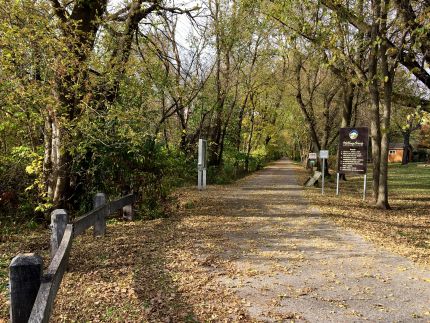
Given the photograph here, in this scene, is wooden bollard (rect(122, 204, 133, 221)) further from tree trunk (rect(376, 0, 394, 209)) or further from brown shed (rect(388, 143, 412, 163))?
brown shed (rect(388, 143, 412, 163))

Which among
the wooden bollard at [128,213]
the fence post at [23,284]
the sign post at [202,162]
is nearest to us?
the fence post at [23,284]

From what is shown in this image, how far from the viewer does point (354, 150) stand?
1669 centimetres

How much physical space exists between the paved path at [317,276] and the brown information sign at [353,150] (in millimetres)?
7340

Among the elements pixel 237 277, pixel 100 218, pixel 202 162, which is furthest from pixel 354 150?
pixel 237 277

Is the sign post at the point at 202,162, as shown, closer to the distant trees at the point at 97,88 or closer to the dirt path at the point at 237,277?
the distant trees at the point at 97,88

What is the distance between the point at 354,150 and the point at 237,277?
12.5 metres

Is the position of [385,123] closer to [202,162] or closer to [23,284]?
[202,162]

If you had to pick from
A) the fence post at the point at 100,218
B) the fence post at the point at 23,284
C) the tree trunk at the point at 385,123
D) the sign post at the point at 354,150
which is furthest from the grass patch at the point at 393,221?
the fence post at the point at 23,284

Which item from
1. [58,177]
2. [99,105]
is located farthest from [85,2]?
[58,177]

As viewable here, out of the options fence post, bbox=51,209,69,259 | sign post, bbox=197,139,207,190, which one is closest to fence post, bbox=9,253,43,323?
fence post, bbox=51,209,69,259

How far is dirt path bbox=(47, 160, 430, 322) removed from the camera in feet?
14.8

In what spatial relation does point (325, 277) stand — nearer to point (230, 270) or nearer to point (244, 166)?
point (230, 270)

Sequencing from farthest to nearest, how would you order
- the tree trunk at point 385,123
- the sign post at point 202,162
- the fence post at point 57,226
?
1. the sign post at point 202,162
2. the tree trunk at point 385,123
3. the fence post at point 57,226

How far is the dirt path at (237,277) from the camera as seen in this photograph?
4.50m
